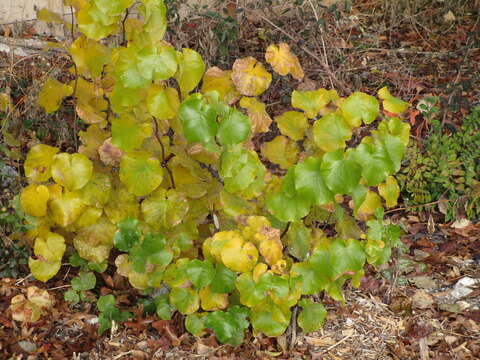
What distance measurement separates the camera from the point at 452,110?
3113mm

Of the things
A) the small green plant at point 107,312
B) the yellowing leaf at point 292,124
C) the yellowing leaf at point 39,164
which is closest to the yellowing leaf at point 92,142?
the yellowing leaf at point 39,164

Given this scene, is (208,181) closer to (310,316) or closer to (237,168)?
(237,168)

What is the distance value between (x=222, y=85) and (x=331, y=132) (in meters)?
0.40

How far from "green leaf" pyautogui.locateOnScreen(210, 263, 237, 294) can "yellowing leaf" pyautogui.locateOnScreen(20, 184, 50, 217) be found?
59 centimetres

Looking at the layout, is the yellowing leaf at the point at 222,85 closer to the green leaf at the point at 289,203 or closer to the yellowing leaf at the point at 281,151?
the yellowing leaf at the point at 281,151

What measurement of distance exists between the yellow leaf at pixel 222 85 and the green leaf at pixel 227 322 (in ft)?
2.14

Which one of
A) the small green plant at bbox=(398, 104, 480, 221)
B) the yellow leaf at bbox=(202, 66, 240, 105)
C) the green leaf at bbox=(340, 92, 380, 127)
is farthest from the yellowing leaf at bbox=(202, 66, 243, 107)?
the small green plant at bbox=(398, 104, 480, 221)

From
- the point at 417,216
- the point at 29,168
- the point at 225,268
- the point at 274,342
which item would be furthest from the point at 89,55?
the point at 417,216

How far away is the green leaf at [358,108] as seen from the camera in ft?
5.77

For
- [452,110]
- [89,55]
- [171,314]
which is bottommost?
[171,314]

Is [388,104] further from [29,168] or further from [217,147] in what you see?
[29,168]

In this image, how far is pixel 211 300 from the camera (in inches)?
76.8

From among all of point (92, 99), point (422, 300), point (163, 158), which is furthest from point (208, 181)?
point (422, 300)

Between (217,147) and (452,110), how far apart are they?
1.81 meters
